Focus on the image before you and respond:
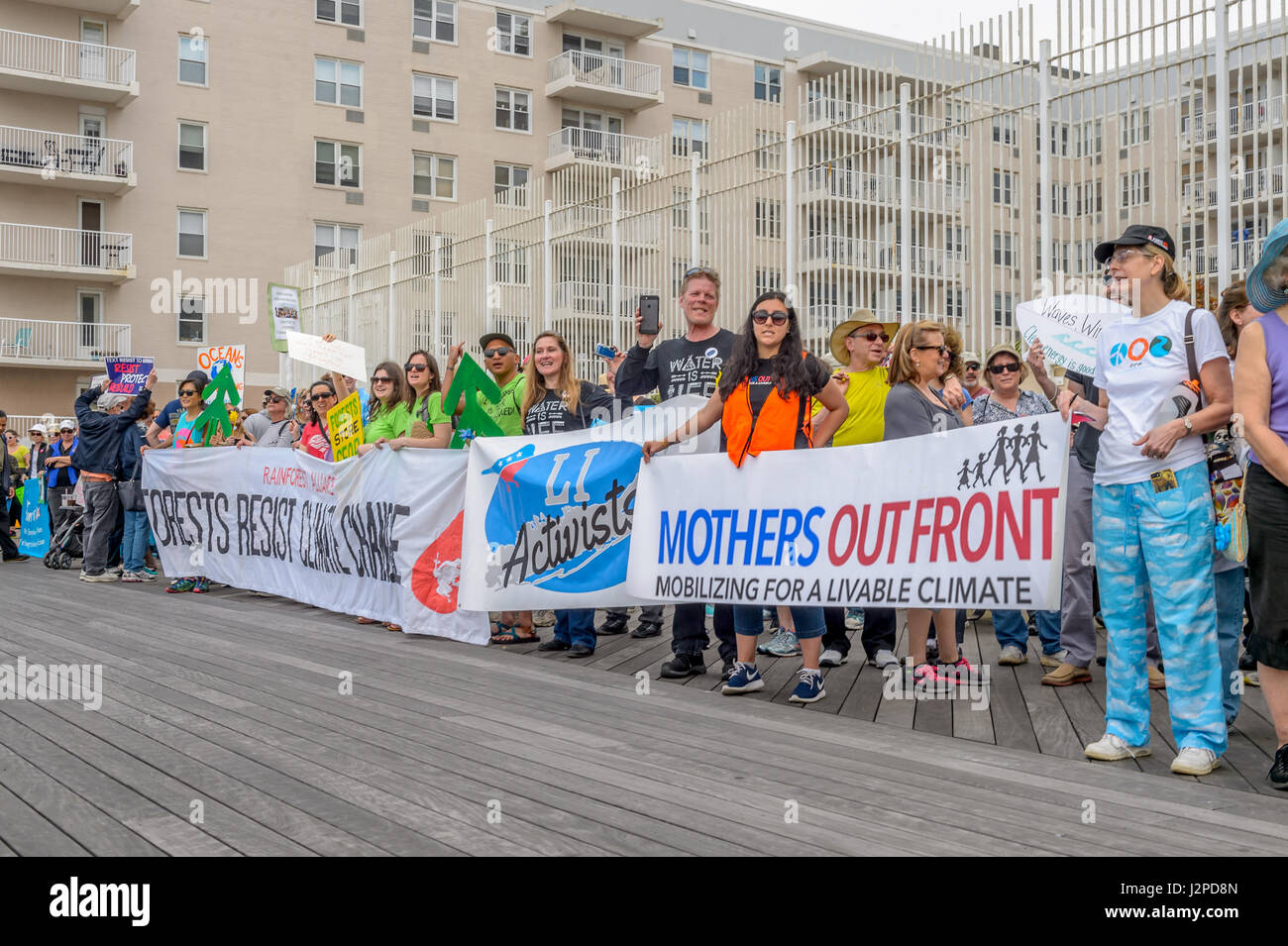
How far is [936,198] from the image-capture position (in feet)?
33.7

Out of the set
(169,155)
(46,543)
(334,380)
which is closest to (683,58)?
(169,155)

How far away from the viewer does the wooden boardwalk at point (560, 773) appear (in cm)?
388

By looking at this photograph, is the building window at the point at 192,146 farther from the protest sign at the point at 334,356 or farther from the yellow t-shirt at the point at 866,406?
the yellow t-shirt at the point at 866,406

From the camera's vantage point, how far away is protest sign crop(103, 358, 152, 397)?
15.8m

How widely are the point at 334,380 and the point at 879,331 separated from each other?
584 cm

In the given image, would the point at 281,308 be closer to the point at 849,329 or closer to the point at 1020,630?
the point at 849,329

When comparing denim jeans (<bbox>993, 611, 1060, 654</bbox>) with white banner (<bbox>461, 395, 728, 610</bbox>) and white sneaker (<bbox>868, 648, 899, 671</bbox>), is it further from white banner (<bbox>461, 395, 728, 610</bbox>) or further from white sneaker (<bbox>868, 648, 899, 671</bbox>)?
white banner (<bbox>461, 395, 728, 610</bbox>)

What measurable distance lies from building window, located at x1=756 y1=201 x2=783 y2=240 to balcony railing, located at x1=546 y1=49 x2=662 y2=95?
3033cm

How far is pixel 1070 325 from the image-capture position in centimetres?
602

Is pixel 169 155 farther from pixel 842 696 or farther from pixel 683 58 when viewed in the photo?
pixel 842 696

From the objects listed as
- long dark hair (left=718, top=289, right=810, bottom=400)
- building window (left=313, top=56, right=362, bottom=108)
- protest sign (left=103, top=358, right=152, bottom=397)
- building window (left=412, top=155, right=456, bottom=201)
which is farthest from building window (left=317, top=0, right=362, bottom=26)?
long dark hair (left=718, top=289, right=810, bottom=400)

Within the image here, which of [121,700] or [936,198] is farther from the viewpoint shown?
[936,198]

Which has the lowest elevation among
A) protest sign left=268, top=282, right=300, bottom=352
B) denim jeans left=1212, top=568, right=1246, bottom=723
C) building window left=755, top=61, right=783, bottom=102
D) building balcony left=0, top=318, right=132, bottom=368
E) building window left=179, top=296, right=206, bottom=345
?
denim jeans left=1212, top=568, right=1246, bottom=723

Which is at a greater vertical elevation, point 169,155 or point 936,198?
point 169,155
